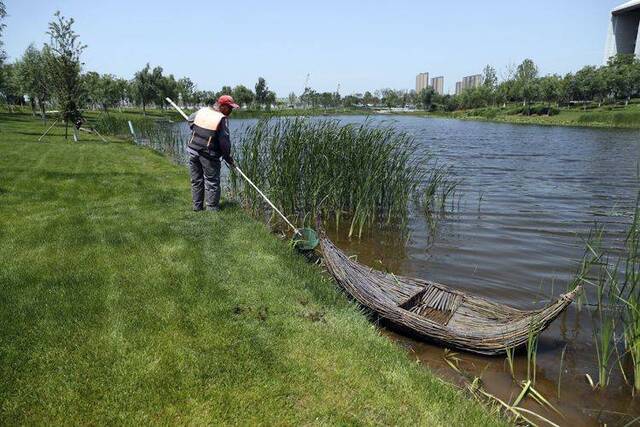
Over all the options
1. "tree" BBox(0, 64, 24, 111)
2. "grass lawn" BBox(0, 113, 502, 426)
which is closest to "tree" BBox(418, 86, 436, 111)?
"tree" BBox(0, 64, 24, 111)

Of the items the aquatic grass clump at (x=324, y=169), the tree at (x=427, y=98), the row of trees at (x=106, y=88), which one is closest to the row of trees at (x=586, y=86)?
the tree at (x=427, y=98)

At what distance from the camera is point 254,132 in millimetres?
9812

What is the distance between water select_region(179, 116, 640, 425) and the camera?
181 inches

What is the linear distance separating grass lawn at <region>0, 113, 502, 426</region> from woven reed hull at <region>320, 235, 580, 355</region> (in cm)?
34

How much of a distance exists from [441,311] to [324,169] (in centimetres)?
437

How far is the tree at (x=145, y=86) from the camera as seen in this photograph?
65750 millimetres

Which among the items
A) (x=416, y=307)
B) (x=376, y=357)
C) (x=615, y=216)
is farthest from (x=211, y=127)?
(x=615, y=216)

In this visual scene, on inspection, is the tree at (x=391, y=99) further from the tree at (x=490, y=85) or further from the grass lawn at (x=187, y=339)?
the grass lawn at (x=187, y=339)

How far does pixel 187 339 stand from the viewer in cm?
398

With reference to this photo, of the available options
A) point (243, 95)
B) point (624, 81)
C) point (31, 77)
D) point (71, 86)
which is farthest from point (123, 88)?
point (624, 81)

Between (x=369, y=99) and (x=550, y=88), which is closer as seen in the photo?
(x=550, y=88)

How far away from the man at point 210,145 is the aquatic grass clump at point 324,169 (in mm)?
1370

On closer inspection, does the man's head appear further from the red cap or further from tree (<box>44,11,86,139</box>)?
tree (<box>44,11,86,139</box>)

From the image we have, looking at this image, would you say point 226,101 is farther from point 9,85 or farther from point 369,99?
point 369,99
